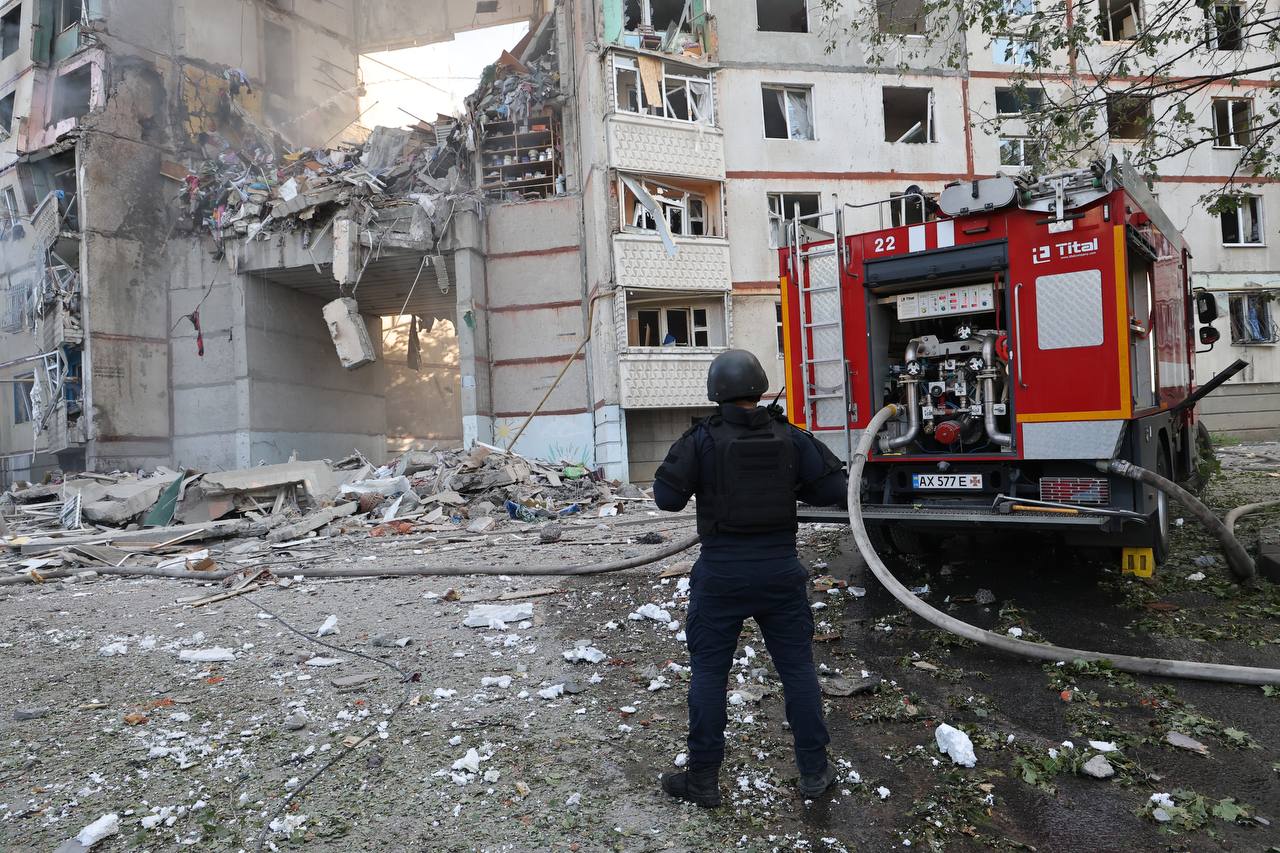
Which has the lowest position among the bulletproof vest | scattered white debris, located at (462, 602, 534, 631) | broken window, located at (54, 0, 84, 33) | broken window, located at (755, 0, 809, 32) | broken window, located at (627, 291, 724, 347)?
scattered white debris, located at (462, 602, 534, 631)

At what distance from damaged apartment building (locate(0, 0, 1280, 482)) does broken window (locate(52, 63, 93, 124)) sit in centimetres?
8

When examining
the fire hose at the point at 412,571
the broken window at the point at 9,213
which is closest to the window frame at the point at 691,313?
the fire hose at the point at 412,571

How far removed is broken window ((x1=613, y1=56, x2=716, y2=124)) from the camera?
55.1ft

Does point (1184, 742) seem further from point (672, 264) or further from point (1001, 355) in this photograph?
point (672, 264)

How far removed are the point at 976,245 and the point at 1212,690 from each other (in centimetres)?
305

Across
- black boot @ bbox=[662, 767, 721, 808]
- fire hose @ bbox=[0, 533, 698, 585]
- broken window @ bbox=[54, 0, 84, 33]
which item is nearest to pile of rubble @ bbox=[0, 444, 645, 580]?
fire hose @ bbox=[0, 533, 698, 585]

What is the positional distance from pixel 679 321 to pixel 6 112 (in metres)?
20.2

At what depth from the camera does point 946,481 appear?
18.2 ft

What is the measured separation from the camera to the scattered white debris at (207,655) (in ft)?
16.3

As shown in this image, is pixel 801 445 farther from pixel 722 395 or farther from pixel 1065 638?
pixel 1065 638

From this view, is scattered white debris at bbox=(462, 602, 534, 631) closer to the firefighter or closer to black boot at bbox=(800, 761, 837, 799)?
the firefighter

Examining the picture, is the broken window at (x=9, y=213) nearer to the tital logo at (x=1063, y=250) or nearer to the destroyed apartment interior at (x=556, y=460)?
the destroyed apartment interior at (x=556, y=460)

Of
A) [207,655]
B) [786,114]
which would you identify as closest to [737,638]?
[207,655]

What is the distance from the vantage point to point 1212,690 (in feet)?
12.5
